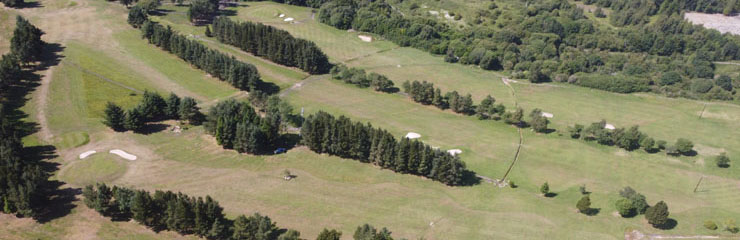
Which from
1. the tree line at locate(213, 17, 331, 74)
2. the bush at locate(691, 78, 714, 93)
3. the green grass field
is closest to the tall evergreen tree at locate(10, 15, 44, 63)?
the green grass field

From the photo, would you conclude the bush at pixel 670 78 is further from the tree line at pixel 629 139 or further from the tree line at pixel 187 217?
the tree line at pixel 187 217

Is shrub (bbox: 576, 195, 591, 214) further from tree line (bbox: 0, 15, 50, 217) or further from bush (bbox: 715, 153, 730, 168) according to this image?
tree line (bbox: 0, 15, 50, 217)

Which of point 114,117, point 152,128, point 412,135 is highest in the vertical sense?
point 114,117

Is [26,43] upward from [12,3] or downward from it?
downward

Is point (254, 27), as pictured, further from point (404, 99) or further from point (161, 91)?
point (404, 99)

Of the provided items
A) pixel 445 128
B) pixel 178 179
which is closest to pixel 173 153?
pixel 178 179

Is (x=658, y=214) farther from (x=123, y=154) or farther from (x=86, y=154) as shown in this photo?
(x=86, y=154)

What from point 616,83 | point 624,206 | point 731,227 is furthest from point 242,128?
point 616,83
